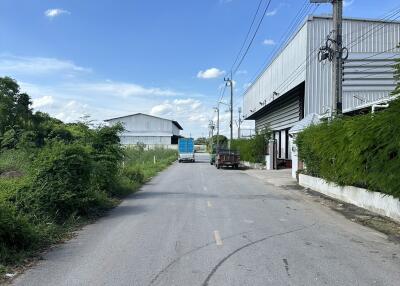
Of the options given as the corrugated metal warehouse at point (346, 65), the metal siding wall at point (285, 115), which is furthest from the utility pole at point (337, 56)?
the metal siding wall at point (285, 115)

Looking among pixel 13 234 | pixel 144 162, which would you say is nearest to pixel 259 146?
pixel 144 162

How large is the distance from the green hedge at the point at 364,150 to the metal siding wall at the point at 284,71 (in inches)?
666

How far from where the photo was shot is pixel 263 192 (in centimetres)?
2152

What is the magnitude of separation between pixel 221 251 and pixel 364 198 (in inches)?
319

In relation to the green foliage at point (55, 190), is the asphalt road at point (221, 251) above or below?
below

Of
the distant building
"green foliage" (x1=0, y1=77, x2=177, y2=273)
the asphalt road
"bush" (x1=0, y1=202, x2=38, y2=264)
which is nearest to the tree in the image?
"green foliage" (x1=0, y1=77, x2=177, y2=273)

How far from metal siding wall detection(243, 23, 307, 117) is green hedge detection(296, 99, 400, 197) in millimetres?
16906

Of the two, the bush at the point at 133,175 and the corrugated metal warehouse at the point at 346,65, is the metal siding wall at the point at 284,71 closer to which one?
the corrugated metal warehouse at the point at 346,65

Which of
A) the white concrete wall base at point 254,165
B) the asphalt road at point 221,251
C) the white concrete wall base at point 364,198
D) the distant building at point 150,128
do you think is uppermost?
the distant building at point 150,128

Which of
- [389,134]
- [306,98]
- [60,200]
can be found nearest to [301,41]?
[306,98]

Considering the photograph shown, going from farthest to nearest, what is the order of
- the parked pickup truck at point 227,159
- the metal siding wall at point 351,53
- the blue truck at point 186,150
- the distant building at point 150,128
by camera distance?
the distant building at point 150,128 → the blue truck at point 186,150 → the parked pickup truck at point 227,159 → the metal siding wall at point 351,53

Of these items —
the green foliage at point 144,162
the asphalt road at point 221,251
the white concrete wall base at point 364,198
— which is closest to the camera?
the asphalt road at point 221,251

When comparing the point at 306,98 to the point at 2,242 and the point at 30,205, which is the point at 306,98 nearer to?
the point at 30,205

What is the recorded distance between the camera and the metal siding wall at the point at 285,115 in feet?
136
